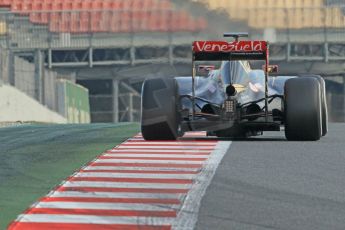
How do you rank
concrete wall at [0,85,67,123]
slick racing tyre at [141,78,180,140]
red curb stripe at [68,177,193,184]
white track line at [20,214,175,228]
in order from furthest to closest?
concrete wall at [0,85,67,123] → slick racing tyre at [141,78,180,140] → red curb stripe at [68,177,193,184] → white track line at [20,214,175,228]

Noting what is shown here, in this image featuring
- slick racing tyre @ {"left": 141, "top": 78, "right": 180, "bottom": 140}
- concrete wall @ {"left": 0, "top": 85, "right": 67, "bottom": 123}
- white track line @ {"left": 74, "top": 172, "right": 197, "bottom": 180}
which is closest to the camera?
white track line @ {"left": 74, "top": 172, "right": 197, "bottom": 180}

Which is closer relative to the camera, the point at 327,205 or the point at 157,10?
the point at 327,205

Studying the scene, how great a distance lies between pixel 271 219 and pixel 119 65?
41.6 m

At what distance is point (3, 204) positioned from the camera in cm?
805

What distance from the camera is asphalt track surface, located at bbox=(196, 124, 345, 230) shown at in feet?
23.2

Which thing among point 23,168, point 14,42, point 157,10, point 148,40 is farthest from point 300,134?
point 14,42

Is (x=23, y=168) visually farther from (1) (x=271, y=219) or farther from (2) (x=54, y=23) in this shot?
(2) (x=54, y=23)

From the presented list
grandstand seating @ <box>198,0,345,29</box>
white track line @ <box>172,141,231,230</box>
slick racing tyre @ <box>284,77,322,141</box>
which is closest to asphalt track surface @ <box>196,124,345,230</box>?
white track line @ <box>172,141,231,230</box>

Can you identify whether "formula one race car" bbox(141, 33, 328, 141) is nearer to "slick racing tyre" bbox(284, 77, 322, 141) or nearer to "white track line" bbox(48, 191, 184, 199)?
"slick racing tyre" bbox(284, 77, 322, 141)

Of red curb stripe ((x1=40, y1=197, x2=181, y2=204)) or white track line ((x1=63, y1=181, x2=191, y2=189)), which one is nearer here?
red curb stripe ((x1=40, y1=197, x2=181, y2=204))

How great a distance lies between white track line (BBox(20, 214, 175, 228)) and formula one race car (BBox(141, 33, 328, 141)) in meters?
6.44

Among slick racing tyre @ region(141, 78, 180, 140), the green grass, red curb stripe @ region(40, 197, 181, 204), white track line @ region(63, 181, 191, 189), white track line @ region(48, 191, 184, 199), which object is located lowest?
the green grass

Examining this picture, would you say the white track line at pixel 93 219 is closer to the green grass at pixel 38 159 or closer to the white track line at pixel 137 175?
the green grass at pixel 38 159

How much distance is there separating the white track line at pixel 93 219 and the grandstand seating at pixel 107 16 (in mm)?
26766
